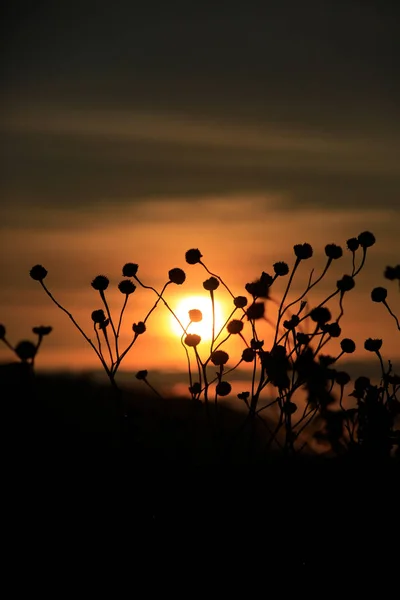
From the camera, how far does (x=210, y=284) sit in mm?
6141

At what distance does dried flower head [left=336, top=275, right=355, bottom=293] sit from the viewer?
19.5 feet

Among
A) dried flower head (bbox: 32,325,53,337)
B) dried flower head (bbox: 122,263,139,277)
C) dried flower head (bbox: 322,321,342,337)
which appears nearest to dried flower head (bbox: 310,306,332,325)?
dried flower head (bbox: 322,321,342,337)

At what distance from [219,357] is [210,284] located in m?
0.53

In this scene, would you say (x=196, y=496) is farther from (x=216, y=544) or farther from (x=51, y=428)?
(x=51, y=428)

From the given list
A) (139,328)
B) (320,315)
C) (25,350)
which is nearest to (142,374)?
(139,328)

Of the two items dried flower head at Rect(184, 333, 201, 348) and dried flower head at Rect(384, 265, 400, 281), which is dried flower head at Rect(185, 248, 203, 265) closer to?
dried flower head at Rect(184, 333, 201, 348)

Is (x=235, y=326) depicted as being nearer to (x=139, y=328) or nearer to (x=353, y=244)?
(x=139, y=328)

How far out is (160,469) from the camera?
6.08 metres

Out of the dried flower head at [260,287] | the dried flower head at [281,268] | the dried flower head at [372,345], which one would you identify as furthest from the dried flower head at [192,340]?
the dried flower head at [372,345]

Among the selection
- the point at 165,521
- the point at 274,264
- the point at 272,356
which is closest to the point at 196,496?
the point at 165,521

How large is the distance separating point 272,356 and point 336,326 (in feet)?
1.56

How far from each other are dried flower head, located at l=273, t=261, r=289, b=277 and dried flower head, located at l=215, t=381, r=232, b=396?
0.82 meters

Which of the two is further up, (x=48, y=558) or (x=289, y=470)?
(x=289, y=470)

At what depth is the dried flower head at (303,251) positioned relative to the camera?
6.17 m
